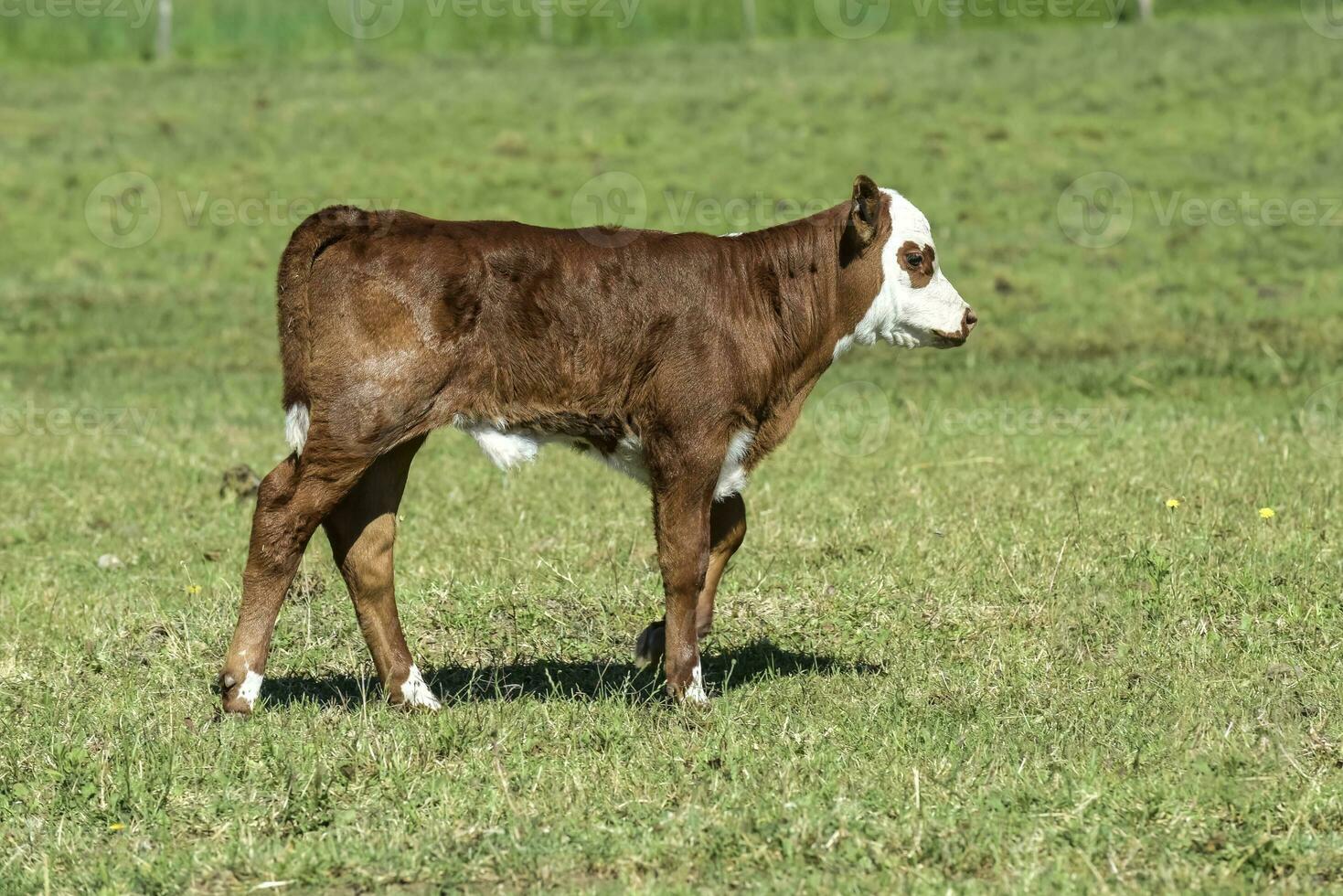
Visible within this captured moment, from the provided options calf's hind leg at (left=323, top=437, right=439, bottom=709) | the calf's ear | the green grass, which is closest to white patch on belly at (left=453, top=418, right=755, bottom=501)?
calf's hind leg at (left=323, top=437, right=439, bottom=709)

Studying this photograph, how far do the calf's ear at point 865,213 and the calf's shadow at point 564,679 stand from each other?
5.92 ft

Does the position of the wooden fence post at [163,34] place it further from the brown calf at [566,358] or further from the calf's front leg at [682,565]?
the calf's front leg at [682,565]

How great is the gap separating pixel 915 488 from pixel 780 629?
2668mm

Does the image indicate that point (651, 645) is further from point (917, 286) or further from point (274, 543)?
point (917, 286)

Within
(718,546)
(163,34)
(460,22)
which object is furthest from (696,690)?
(460,22)

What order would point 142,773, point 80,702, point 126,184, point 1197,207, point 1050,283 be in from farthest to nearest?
point 126,184 → point 1197,207 → point 1050,283 → point 80,702 → point 142,773

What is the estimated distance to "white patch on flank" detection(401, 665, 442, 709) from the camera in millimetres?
6656

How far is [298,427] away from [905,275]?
253 cm

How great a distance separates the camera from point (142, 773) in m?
5.68

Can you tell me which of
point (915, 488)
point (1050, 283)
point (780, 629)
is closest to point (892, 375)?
point (1050, 283)

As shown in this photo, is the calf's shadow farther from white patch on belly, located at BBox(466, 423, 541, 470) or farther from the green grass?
the green grass

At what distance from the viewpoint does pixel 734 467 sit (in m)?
6.82

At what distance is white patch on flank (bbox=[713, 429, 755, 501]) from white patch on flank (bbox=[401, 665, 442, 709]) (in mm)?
1372

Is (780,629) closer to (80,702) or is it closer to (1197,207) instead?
(80,702)
